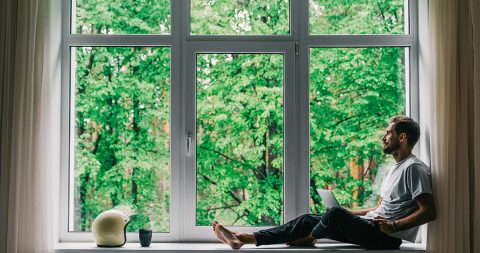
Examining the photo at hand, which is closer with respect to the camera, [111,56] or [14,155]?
[14,155]

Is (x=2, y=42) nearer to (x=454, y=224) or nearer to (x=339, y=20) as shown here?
(x=339, y=20)

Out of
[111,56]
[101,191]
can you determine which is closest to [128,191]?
[101,191]

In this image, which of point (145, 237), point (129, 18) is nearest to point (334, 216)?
point (145, 237)

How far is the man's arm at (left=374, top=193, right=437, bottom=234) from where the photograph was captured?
118 inches

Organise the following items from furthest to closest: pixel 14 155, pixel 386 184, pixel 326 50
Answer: pixel 326 50, pixel 386 184, pixel 14 155

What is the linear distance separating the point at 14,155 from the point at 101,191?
1.96 feet

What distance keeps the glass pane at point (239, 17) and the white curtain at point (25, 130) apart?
912mm

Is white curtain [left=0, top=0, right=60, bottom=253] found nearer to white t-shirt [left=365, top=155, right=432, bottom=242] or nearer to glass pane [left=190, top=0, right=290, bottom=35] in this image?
glass pane [left=190, top=0, right=290, bottom=35]

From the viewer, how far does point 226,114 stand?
3.42 meters

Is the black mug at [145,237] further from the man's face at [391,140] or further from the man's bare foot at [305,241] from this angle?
the man's face at [391,140]

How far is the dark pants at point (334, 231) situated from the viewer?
301 cm

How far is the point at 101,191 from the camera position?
3.42m

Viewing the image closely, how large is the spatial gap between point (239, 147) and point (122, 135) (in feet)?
2.41

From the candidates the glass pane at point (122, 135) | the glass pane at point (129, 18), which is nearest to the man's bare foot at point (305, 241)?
the glass pane at point (122, 135)
